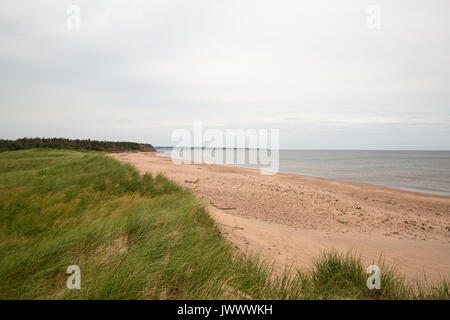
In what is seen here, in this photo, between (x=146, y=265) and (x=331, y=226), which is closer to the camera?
(x=146, y=265)

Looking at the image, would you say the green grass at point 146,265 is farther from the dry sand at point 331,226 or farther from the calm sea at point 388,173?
the calm sea at point 388,173

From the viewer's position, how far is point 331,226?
302 inches

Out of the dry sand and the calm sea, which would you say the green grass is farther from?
the calm sea

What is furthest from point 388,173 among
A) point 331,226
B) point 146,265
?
point 146,265

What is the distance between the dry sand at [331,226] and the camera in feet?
17.1

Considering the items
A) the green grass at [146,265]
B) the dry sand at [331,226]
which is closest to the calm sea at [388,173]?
the dry sand at [331,226]

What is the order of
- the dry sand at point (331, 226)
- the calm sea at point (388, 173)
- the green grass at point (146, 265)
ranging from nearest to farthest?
the green grass at point (146, 265) → the dry sand at point (331, 226) → the calm sea at point (388, 173)

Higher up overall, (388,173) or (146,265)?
(146,265)

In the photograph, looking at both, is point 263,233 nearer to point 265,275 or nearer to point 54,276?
point 265,275

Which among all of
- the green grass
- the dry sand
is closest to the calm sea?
the dry sand

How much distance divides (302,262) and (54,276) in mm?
4530

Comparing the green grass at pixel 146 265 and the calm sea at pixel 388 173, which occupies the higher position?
the green grass at pixel 146 265

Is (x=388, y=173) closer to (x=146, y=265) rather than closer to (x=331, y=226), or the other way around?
(x=331, y=226)

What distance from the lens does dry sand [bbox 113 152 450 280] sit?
17.1 feet
